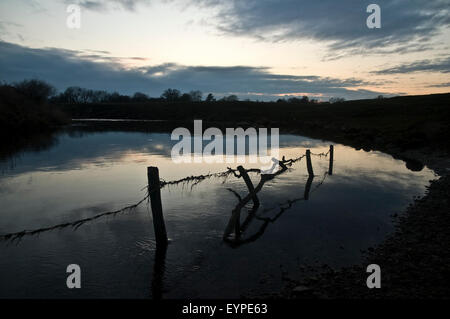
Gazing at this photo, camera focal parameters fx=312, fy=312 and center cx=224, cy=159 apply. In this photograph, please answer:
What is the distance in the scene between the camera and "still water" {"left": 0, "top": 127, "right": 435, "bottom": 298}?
824 cm

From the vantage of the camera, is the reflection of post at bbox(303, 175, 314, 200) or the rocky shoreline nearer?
the rocky shoreline

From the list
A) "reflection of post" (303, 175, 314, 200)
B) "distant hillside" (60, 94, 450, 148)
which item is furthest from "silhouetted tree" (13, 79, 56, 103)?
"reflection of post" (303, 175, 314, 200)

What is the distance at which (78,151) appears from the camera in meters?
35.5

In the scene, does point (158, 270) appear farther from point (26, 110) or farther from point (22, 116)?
point (26, 110)

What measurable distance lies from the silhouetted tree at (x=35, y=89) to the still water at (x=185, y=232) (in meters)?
52.2

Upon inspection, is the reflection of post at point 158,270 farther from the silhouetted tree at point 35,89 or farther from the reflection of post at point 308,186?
the silhouetted tree at point 35,89

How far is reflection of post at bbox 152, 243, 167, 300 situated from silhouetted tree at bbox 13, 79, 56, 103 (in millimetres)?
69860

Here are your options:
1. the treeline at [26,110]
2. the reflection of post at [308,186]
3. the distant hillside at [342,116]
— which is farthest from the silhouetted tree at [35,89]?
the reflection of post at [308,186]

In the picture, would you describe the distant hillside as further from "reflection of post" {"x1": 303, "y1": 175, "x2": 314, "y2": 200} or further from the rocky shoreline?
the rocky shoreline

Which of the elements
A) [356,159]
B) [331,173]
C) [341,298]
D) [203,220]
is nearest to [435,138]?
[356,159]

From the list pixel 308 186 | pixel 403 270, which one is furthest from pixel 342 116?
pixel 403 270

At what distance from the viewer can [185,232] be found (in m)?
11.6
